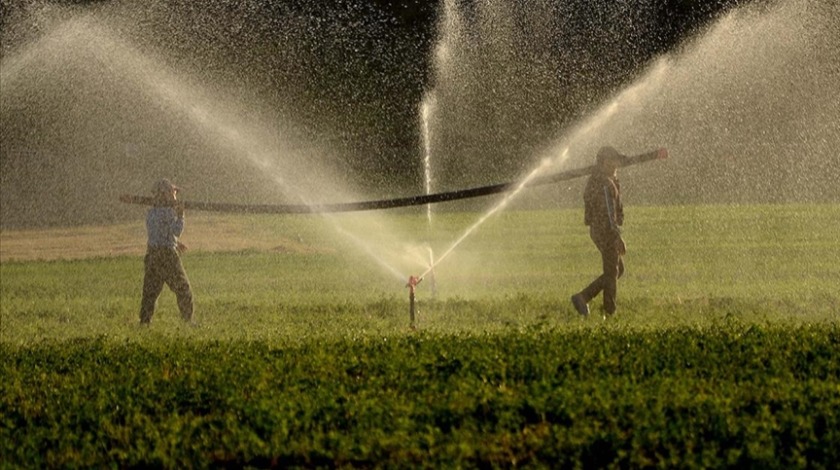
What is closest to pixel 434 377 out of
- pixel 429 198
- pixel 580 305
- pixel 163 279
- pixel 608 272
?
pixel 580 305

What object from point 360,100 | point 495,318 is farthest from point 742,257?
point 360,100

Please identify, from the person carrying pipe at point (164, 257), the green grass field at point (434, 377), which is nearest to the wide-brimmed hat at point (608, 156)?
the green grass field at point (434, 377)

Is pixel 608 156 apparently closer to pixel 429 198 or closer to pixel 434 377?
pixel 429 198

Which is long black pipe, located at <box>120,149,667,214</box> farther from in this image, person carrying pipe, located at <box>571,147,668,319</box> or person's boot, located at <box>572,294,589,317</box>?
person's boot, located at <box>572,294,589,317</box>

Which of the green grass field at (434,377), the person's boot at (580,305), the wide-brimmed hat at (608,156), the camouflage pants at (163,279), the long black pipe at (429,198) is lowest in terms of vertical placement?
the green grass field at (434,377)

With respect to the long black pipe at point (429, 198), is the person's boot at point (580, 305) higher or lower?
lower

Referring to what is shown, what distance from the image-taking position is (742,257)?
24125 millimetres

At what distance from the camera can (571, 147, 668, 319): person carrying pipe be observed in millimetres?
14477

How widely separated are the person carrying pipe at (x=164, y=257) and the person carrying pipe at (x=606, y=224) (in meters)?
4.16

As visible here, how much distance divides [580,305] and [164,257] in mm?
4422

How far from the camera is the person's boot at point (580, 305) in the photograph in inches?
567

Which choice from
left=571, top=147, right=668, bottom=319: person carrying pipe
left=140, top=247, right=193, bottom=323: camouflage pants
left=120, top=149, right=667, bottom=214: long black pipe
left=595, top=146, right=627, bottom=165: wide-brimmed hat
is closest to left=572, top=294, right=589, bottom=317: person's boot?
left=571, top=147, right=668, bottom=319: person carrying pipe

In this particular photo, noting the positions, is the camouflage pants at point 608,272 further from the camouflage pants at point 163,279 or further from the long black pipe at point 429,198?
the camouflage pants at point 163,279

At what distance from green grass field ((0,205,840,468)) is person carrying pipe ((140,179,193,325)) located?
0.49 meters
